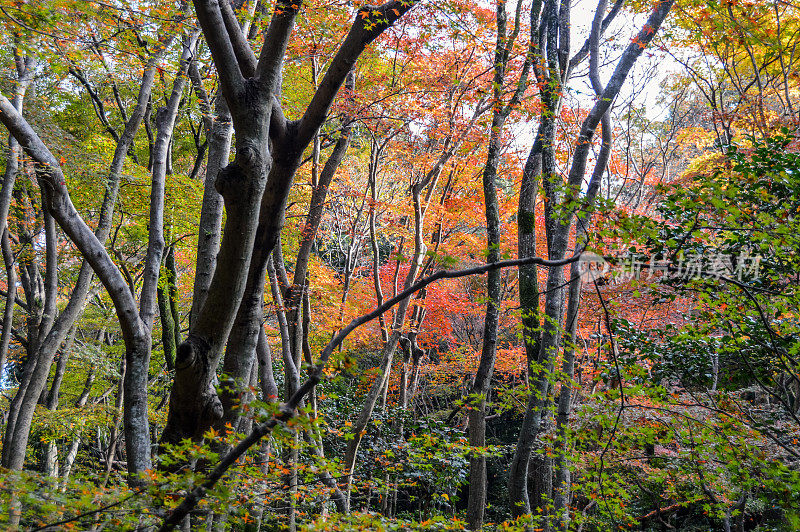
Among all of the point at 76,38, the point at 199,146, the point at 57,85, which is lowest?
the point at 76,38

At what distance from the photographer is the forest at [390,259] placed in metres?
2.84

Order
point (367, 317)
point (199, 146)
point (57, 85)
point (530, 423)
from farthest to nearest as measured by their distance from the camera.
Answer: point (199, 146) < point (57, 85) < point (530, 423) < point (367, 317)

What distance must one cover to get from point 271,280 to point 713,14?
293 inches

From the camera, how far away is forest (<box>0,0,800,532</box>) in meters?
2.84

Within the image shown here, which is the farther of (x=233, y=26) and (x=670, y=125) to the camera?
(x=670, y=125)

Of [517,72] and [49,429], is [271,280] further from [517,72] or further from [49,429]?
[49,429]

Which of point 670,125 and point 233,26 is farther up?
point 670,125

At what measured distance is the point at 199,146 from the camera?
10.1m

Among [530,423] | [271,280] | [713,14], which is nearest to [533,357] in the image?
[530,423]

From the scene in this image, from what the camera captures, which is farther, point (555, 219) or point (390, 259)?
point (390, 259)

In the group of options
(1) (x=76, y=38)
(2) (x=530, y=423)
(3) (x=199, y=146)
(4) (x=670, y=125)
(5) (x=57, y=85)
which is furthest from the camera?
(4) (x=670, y=125)

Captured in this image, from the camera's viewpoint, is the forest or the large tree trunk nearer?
the forest

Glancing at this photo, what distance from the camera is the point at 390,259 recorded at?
7520 mm

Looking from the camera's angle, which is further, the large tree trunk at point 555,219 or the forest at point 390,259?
the large tree trunk at point 555,219
